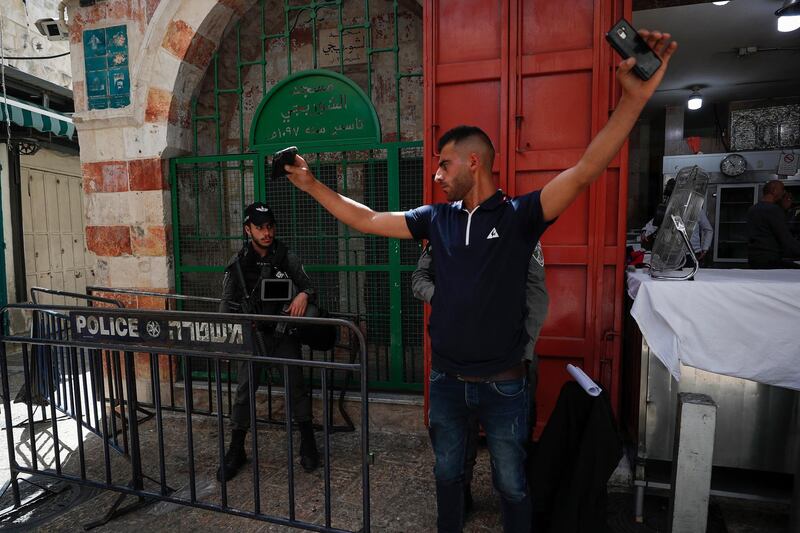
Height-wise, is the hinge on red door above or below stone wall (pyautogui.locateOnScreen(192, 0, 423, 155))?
below

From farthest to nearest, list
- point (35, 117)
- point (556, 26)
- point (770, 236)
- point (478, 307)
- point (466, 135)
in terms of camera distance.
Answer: point (35, 117) < point (770, 236) < point (556, 26) < point (466, 135) < point (478, 307)

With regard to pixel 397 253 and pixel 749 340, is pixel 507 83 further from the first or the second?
pixel 749 340

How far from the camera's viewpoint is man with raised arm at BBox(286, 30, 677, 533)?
206 cm

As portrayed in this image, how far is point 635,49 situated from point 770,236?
16.0 ft

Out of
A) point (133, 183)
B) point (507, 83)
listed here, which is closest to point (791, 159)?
point (507, 83)

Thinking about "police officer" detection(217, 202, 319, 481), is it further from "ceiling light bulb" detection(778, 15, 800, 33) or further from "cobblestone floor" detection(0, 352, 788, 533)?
"ceiling light bulb" detection(778, 15, 800, 33)

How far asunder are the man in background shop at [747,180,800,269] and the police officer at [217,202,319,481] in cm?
494

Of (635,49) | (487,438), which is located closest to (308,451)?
(487,438)

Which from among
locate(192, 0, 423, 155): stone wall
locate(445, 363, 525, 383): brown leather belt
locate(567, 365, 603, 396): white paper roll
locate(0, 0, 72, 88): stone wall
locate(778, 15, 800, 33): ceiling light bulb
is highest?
locate(0, 0, 72, 88): stone wall

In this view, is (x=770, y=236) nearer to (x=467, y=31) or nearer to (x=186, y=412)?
(x=467, y=31)

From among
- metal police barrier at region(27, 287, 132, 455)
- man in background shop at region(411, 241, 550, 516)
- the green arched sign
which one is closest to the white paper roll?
man in background shop at region(411, 241, 550, 516)

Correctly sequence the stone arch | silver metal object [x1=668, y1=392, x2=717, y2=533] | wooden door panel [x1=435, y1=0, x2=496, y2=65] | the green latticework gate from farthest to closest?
the stone arch
the green latticework gate
wooden door panel [x1=435, y1=0, x2=496, y2=65]
silver metal object [x1=668, y1=392, x2=717, y2=533]

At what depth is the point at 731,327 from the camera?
8.57 feet

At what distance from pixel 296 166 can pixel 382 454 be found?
246 cm
